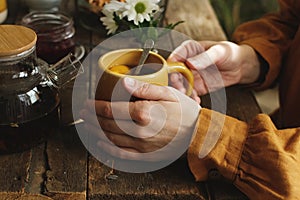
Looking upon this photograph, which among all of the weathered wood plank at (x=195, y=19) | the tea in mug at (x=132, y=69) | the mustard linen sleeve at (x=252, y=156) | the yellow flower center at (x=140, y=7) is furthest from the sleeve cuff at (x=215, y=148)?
the weathered wood plank at (x=195, y=19)

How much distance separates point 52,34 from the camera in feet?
3.52

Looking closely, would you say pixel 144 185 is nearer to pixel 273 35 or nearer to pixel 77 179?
pixel 77 179

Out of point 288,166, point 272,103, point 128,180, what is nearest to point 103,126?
point 128,180

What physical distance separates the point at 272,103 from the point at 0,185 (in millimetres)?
850

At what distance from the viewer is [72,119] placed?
0.91m

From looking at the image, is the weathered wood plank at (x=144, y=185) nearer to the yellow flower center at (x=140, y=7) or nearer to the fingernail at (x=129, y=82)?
the fingernail at (x=129, y=82)

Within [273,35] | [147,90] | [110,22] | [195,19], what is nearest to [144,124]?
[147,90]

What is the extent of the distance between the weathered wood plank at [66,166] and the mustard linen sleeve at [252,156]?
0.16 m

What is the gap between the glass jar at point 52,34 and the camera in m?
1.07

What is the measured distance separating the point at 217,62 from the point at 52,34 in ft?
1.07

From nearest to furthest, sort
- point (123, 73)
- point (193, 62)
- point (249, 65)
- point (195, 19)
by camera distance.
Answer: point (123, 73) → point (193, 62) → point (249, 65) → point (195, 19)

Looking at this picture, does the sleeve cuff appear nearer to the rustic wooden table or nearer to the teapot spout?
the rustic wooden table

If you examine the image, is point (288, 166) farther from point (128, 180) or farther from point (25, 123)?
point (25, 123)

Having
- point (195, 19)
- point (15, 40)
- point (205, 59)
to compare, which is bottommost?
point (195, 19)
